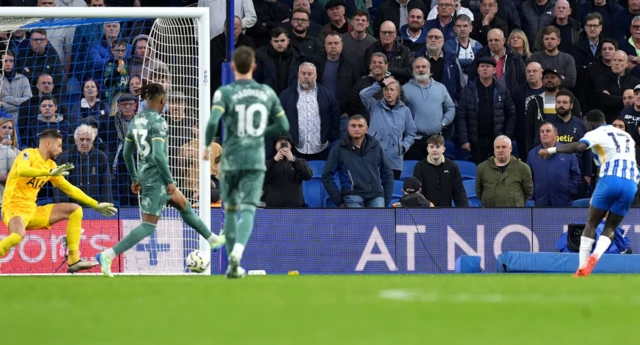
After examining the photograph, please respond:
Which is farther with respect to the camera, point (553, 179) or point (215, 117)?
point (553, 179)

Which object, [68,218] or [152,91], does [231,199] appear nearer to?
[152,91]

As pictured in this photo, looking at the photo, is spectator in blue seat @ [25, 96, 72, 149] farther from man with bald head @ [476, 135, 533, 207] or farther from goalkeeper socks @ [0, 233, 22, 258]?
man with bald head @ [476, 135, 533, 207]

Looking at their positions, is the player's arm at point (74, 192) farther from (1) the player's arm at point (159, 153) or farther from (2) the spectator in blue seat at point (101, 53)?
(2) the spectator in blue seat at point (101, 53)

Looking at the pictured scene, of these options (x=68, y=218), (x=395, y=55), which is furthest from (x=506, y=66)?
(x=68, y=218)

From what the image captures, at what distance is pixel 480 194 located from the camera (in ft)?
66.4

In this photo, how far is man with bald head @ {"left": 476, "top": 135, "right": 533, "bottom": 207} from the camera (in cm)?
1997

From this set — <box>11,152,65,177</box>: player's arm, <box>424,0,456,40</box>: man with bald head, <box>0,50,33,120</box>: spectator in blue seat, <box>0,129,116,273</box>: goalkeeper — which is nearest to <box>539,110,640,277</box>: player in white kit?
<box>0,129,116,273</box>: goalkeeper

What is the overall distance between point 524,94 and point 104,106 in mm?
6624

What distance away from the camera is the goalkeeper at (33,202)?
16.3 metres

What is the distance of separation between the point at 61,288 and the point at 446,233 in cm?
804

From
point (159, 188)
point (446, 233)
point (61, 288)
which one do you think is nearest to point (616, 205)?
point (446, 233)

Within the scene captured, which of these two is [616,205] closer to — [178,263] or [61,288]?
[178,263]

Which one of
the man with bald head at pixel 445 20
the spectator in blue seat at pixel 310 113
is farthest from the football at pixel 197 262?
the man with bald head at pixel 445 20

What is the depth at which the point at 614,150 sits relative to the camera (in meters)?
16.5
